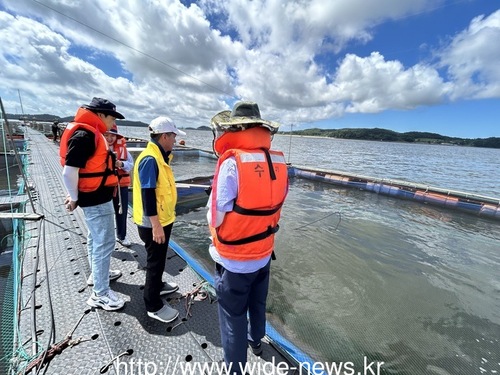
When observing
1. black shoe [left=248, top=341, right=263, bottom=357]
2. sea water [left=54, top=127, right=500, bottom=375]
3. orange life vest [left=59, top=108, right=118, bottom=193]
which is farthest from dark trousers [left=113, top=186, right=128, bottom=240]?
black shoe [left=248, top=341, right=263, bottom=357]

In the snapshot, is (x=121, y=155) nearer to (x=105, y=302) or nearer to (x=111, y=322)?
(x=105, y=302)

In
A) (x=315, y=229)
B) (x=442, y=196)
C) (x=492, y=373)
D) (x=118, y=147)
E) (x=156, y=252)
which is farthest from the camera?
(x=442, y=196)

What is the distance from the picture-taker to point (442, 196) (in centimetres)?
1058

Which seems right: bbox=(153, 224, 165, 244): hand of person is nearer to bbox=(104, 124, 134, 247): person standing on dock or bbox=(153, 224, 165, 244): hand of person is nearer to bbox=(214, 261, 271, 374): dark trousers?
bbox=(214, 261, 271, 374): dark trousers

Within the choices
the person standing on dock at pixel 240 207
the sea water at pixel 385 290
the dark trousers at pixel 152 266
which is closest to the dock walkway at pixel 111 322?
the dark trousers at pixel 152 266

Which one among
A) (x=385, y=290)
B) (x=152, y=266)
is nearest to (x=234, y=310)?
(x=152, y=266)

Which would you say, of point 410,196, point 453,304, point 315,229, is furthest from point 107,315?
point 410,196

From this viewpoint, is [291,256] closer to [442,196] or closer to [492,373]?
[492,373]

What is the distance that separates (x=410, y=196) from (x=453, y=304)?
8945 millimetres

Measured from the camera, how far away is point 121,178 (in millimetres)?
3463

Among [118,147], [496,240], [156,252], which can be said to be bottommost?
[496,240]

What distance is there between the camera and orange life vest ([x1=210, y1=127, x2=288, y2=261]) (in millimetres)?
1367

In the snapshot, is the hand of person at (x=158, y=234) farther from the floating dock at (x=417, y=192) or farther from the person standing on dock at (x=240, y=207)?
the floating dock at (x=417, y=192)

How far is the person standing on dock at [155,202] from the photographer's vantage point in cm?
179
